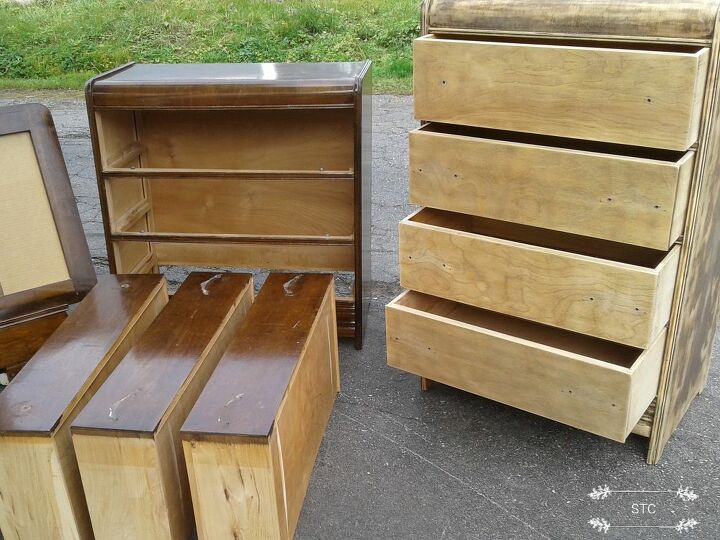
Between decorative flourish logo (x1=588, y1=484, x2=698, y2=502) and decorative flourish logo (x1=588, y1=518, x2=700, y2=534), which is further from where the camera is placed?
decorative flourish logo (x1=588, y1=484, x2=698, y2=502)

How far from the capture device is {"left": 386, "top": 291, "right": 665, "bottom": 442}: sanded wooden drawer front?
2.01m

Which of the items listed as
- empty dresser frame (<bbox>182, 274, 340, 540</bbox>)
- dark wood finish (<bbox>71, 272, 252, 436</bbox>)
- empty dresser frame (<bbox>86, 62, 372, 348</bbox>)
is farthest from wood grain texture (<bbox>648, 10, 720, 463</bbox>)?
dark wood finish (<bbox>71, 272, 252, 436</bbox>)

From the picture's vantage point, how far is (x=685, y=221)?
1.91 metres

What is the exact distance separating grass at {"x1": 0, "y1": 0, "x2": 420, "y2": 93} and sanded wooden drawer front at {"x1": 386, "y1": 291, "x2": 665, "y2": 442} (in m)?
4.56

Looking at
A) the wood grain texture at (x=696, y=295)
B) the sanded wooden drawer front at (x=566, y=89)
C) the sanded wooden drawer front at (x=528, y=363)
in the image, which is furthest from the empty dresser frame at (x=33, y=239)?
the wood grain texture at (x=696, y=295)

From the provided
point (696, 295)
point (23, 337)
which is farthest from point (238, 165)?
point (696, 295)

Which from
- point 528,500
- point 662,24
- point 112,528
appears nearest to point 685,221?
point 662,24

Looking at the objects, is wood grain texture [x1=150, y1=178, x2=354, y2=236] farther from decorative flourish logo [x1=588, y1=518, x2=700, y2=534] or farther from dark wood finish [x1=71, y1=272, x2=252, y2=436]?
decorative flourish logo [x1=588, y1=518, x2=700, y2=534]

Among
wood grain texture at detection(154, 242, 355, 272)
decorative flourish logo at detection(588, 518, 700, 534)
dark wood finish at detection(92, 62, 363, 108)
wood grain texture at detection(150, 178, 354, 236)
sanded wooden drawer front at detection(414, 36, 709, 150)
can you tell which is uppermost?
sanded wooden drawer front at detection(414, 36, 709, 150)

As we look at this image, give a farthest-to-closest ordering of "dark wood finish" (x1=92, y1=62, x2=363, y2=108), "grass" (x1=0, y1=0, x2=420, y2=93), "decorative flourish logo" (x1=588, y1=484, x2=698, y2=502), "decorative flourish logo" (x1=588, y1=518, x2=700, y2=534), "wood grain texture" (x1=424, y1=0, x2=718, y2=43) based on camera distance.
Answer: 1. "grass" (x1=0, y1=0, x2=420, y2=93)
2. "dark wood finish" (x1=92, y1=62, x2=363, y2=108)
3. "decorative flourish logo" (x1=588, y1=484, x2=698, y2=502)
4. "decorative flourish logo" (x1=588, y1=518, x2=700, y2=534)
5. "wood grain texture" (x1=424, y1=0, x2=718, y2=43)

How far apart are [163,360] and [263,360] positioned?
0.27 meters

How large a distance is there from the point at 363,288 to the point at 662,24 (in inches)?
57.6

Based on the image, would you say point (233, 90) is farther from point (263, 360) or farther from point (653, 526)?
point (653, 526)

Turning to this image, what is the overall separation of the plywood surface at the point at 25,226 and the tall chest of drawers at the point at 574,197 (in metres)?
1.21
